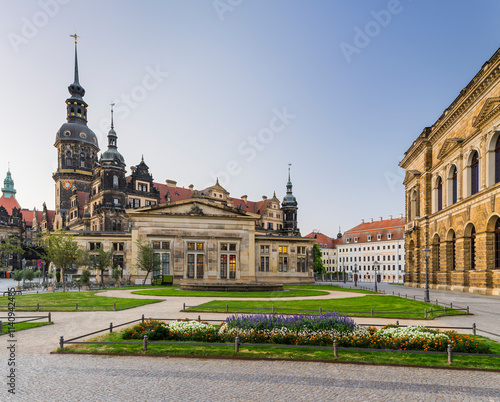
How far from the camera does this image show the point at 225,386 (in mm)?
9883

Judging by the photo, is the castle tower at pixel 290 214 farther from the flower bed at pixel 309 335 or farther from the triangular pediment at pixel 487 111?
the flower bed at pixel 309 335

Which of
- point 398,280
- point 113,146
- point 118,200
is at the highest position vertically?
point 113,146

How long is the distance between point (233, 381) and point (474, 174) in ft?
141

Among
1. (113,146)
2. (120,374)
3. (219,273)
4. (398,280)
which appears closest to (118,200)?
(113,146)

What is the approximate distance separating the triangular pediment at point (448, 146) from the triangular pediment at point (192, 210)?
1165 inches

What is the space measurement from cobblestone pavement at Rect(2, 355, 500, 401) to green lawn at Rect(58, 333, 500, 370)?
51cm

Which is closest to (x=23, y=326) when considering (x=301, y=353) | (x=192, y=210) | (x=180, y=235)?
(x=301, y=353)

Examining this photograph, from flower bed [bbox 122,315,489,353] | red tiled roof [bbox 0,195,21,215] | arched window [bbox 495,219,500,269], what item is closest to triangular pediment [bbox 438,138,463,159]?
arched window [bbox 495,219,500,269]

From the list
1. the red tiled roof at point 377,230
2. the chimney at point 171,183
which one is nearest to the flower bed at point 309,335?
the chimney at point 171,183

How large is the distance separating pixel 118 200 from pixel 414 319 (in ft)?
226

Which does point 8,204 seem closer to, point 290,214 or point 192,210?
point 290,214

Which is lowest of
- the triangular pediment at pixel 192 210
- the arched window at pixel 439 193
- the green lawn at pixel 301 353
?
the green lawn at pixel 301 353

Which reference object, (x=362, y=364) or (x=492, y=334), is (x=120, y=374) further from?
(x=492, y=334)

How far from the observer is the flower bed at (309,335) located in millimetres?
13016
